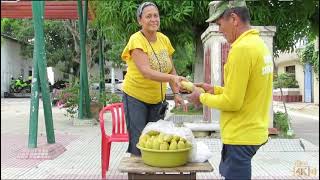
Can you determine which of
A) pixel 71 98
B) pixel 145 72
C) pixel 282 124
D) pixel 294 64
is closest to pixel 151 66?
pixel 145 72

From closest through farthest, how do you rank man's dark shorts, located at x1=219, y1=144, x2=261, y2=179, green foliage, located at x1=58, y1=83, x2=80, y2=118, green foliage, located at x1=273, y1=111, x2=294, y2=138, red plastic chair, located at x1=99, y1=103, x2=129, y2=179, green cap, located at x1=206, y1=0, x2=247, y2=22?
green cap, located at x1=206, y1=0, x2=247, y2=22 → man's dark shorts, located at x1=219, y1=144, x2=261, y2=179 → red plastic chair, located at x1=99, y1=103, x2=129, y2=179 → green foliage, located at x1=273, y1=111, x2=294, y2=138 → green foliage, located at x1=58, y1=83, x2=80, y2=118

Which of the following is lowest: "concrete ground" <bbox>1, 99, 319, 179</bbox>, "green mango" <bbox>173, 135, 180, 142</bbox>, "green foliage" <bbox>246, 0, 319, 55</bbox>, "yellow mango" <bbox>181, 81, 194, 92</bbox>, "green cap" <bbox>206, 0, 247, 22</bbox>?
"concrete ground" <bbox>1, 99, 319, 179</bbox>

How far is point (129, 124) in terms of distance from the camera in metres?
4.16

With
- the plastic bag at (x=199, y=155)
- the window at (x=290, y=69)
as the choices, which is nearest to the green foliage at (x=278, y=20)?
the plastic bag at (x=199, y=155)

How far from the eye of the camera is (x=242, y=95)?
2889 mm

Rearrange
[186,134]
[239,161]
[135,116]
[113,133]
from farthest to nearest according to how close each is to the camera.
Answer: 1. [113,133]
2. [135,116]
3. [186,134]
4. [239,161]

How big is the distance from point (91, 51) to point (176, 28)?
18.2 meters

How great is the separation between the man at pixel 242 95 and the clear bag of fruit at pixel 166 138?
43cm

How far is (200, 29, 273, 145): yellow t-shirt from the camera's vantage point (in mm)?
2863

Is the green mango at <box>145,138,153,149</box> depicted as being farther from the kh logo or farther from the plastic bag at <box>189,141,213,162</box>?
the kh logo

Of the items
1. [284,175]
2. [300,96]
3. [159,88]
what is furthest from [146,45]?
[300,96]

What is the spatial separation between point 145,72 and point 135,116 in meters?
0.50

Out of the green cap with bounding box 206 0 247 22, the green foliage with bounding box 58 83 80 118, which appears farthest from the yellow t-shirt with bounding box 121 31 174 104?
the green foliage with bounding box 58 83 80 118

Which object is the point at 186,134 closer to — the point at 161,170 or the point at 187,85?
the point at 161,170
